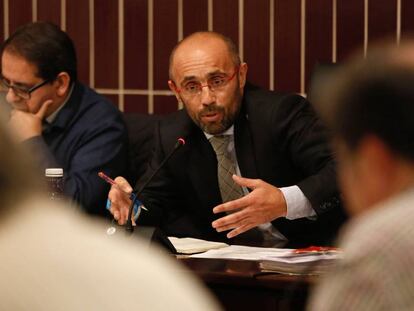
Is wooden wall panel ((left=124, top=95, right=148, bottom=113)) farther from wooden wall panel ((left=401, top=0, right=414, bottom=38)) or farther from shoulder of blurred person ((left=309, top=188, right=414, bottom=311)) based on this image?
shoulder of blurred person ((left=309, top=188, right=414, bottom=311))

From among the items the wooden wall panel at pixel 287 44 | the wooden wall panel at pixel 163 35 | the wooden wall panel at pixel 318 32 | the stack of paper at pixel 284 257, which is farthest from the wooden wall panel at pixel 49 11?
the stack of paper at pixel 284 257

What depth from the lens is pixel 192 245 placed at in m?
3.49

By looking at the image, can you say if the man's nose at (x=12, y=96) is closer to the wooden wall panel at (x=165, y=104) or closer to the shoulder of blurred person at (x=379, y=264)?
the wooden wall panel at (x=165, y=104)

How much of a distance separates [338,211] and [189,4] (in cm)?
180

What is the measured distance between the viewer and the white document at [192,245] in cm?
340

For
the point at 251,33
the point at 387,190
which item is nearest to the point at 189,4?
the point at 251,33

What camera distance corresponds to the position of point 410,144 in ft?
4.28

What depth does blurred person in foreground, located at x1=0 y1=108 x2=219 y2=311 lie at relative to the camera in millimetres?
1040

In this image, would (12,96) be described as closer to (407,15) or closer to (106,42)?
(106,42)

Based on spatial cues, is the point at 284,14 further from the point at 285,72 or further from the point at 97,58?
the point at 97,58

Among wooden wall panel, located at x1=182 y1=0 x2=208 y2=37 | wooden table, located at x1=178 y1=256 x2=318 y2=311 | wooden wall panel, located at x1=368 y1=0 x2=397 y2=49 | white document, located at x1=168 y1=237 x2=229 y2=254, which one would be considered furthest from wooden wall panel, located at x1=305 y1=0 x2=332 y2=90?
wooden table, located at x1=178 y1=256 x2=318 y2=311

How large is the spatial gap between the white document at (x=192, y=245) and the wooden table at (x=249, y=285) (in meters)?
0.35

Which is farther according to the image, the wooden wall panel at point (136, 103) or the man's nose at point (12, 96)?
the wooden wall panel at point (136, 103)

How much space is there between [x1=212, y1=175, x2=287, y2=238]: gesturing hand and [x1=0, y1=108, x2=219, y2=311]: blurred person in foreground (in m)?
2.33
